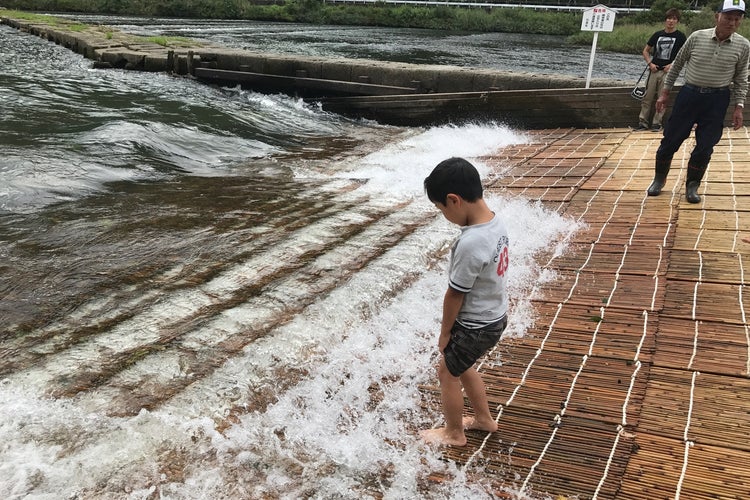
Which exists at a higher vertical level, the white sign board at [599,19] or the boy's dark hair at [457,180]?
the white sign board at [599,19]

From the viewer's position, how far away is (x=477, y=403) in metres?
2.82

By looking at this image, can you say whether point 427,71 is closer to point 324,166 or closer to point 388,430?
point 324,166

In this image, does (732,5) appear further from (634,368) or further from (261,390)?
(261,390)

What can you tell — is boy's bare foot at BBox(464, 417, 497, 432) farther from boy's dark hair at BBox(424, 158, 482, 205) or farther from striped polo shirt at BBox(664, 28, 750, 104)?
striped polo shirt at BBox(664, 28, 750, 104)

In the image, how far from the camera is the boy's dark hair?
7.95 ft

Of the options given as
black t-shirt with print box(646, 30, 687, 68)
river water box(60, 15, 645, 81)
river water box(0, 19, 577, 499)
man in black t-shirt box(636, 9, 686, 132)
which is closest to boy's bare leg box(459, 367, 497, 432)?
river water box(0, 19, 577, 499)

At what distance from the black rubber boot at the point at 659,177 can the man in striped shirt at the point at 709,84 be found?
0.25 metres

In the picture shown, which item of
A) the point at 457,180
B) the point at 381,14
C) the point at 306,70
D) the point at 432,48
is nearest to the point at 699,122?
the point at 457,180

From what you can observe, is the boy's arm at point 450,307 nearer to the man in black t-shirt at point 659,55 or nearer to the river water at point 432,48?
the man in black t-shirt at point 659,55

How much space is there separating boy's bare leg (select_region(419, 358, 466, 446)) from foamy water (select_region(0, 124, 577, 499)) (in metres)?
0.10

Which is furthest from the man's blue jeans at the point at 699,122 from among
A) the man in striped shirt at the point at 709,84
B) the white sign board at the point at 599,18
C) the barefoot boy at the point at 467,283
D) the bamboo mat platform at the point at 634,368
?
the white sign board at the point at 599,18

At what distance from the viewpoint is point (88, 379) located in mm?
3371

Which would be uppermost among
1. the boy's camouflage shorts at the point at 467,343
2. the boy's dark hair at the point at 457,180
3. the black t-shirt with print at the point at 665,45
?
the black t-shirt with print at the point at 665,45

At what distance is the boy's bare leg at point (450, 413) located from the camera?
8.90 feet
